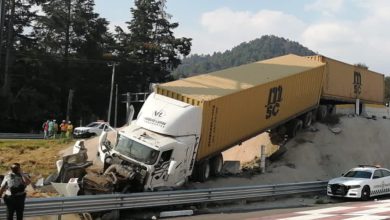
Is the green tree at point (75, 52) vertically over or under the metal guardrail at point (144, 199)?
over

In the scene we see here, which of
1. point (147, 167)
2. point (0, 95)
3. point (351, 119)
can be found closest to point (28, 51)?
point (0, 95)

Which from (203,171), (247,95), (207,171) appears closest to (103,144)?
(203,171)

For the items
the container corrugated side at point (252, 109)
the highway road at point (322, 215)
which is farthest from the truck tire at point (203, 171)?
the highway road at point (322, 215)

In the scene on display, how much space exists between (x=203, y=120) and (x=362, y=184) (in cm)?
665

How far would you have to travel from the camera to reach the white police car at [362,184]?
2128 centimetres

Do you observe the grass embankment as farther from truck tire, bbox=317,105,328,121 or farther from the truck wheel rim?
truck tire, bbox=317,105,328,121

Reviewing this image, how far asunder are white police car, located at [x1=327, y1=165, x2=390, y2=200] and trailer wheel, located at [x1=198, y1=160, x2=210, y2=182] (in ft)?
16.2

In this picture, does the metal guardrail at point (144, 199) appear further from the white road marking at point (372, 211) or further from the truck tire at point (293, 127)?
the truck tire at point (293, 127)

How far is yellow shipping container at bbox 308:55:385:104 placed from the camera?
32.0 meters

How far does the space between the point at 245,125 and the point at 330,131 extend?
10.8 m

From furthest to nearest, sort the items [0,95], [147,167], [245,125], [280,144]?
[0,95] < [280,144] < [245,125] < [147,167]

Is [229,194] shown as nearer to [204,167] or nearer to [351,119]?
[204,167]

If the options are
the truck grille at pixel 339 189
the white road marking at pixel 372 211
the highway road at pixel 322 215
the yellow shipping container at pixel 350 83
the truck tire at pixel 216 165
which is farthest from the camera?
the yellow shipping container at pixel 350 83

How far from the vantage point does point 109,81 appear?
72625 mm
